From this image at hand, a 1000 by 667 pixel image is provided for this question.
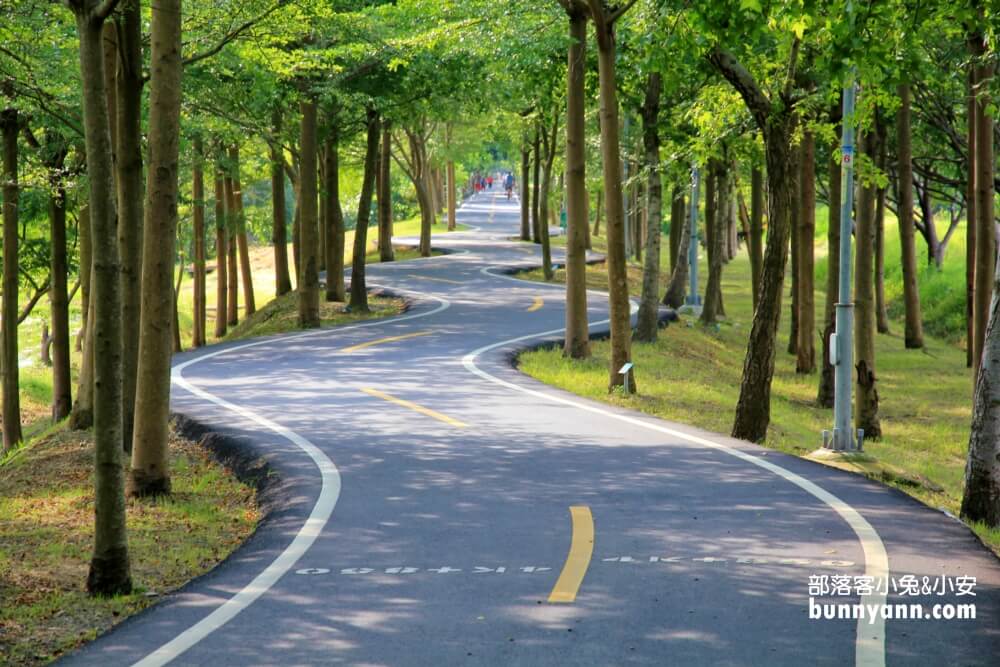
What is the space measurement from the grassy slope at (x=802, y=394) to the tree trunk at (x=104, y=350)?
6613 millimetres

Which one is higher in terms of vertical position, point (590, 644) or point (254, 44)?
point (254, 44)

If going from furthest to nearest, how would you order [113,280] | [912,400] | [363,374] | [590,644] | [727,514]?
[912,400] < [363,374] < [727,514] < [113,280] < [590,644]

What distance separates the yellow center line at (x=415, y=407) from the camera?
1419 cm

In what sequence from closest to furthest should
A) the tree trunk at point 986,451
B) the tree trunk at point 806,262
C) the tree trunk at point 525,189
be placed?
the tree trunk at point 986,451
the tree trunk at point 806,262
the tree trunk at point 525,189

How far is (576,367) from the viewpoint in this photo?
20.1 meters

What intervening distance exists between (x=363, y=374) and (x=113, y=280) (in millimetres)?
11098

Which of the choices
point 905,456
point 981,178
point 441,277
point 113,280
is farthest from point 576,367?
point 441,277

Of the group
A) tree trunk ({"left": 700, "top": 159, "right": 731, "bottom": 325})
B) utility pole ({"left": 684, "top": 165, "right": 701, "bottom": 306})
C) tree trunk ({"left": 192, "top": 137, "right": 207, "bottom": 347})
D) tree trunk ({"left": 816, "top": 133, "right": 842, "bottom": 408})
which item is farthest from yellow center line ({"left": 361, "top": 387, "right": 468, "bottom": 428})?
tree trunk ({"left": 192, "top": 137, "right": 207, "bottom": 347})

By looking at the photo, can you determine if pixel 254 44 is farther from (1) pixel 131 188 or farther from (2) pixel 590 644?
(2) pixel 590 644

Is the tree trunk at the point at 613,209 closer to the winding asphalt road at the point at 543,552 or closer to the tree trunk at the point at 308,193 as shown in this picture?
the winding asphalt road at the point at 543,552

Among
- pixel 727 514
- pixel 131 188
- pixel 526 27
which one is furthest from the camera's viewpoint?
pixel 526 27

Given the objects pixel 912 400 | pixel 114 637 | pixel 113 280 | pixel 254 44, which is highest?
pixel 254 44

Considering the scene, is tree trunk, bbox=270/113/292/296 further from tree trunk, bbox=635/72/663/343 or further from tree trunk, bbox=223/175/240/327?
tree trunk, bbox=635/72/663/343

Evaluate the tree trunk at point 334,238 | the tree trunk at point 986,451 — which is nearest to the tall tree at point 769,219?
the tree trunk at point 986,451
